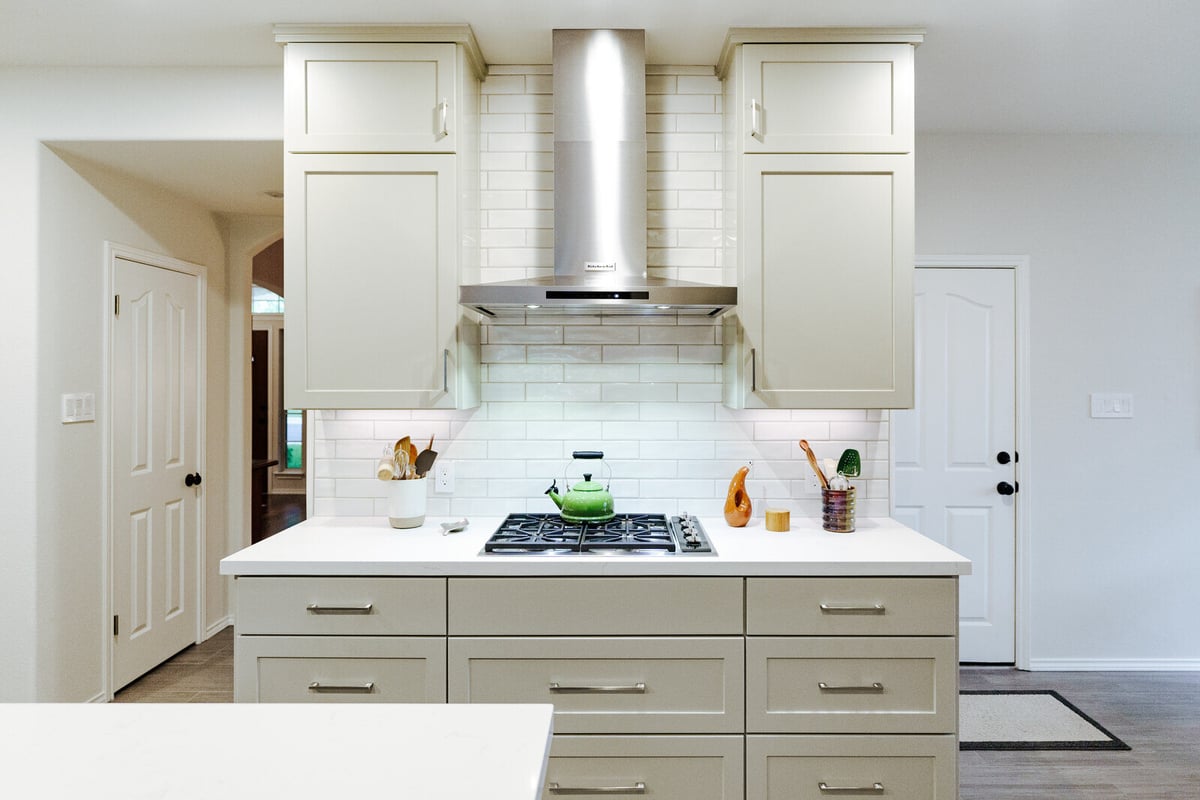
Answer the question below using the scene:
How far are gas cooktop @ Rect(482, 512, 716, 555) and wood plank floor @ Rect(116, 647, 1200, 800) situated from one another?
54.1 inches

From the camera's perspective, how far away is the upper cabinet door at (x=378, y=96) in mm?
2396

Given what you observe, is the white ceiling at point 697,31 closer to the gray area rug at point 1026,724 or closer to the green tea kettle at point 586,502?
the green tea kettle at point 586,502

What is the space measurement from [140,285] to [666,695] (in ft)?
10.0

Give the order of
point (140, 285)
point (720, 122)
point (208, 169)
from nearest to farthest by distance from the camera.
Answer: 1. point (720, 122)
2. point (208, 169)
3. point (140, 285)

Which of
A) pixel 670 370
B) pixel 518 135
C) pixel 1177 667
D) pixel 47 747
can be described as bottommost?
pixel 1177 667

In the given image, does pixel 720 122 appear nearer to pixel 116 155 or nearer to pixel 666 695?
pixel 666 695

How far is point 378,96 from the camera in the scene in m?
2.40

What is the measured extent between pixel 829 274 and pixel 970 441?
177cm

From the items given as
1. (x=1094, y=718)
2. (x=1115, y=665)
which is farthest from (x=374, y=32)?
(x=1115, y=665)

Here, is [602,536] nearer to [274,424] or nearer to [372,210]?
[372,210]

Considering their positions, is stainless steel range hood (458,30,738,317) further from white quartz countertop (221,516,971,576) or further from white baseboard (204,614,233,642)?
white baseboard (204,614,233,642)

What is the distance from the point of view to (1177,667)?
361 centimetres

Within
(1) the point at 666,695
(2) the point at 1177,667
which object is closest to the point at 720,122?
(1) the point at 666,695

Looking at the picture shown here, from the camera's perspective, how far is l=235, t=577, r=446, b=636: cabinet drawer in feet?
6.91
